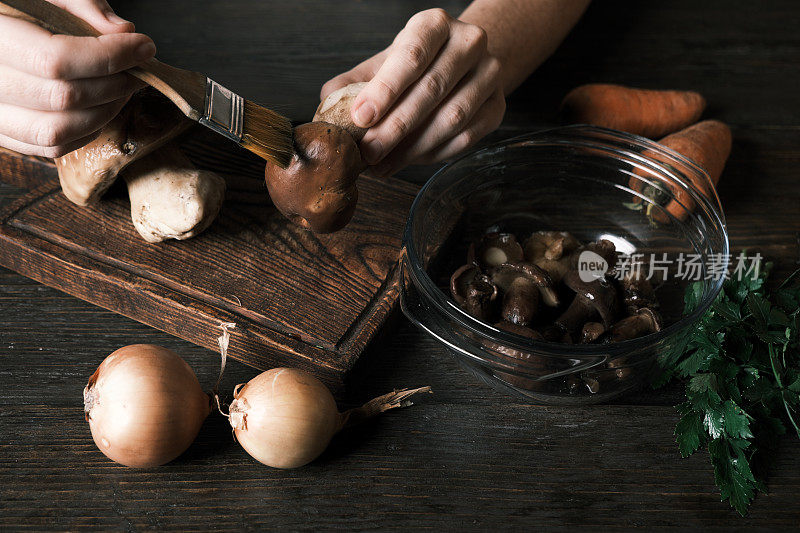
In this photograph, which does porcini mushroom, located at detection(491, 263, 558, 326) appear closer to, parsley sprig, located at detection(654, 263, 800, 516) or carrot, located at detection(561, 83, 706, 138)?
parsley sprig, located at detection(654, 263, 800, 516)

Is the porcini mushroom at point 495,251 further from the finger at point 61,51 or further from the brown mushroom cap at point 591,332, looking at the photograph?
the finger at point 61,51

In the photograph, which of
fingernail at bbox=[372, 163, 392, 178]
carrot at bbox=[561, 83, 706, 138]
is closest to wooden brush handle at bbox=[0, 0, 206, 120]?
fingernail at bbox=[372, 163, 392, 178]

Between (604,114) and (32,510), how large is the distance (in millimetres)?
1309

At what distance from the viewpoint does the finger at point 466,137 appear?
122cm

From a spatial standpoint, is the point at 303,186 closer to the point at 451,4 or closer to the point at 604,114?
the point at 604,114

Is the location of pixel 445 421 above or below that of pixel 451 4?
below

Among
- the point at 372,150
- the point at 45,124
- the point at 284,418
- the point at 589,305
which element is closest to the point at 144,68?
the point at 45,124

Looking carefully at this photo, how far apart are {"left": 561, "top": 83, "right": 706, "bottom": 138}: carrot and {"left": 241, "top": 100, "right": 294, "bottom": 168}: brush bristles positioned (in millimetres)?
798

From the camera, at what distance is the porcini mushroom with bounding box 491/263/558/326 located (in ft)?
3.31

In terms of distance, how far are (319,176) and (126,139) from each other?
334 millimetres

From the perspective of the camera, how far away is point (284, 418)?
88cm

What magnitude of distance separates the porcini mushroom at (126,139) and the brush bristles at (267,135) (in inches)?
8.6

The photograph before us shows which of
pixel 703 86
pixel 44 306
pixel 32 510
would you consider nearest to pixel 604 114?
pixel 703 86

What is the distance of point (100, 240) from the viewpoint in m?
1.17
